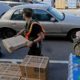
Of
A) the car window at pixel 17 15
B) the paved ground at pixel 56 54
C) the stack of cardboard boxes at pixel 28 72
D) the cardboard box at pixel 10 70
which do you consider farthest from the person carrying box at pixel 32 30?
the car window at pixel 17 15

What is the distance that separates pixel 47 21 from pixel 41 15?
34 centimetres

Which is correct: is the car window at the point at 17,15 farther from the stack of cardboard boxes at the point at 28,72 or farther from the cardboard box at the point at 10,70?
the stack of cardboard boxes at the point at 28,72

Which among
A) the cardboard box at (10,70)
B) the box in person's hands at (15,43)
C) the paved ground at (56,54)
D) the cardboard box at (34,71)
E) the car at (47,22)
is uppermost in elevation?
the box in person's hands at (15,43)

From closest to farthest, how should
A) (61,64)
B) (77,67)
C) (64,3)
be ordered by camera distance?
(77,67)
(61,64)
(64,3)

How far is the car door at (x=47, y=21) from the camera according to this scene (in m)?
11.5

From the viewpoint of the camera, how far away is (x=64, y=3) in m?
28.2

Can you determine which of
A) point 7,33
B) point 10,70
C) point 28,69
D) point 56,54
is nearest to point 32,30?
point 10,70

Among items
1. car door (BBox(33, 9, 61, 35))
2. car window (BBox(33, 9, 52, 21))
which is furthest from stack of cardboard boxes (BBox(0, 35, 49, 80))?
car window (BBox(33, 9, 52, 21))

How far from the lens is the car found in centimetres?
1153

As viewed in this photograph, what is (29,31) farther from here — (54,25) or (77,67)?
(54,25)

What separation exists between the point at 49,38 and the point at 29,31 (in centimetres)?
569

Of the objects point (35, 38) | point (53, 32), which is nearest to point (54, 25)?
point (53, 32)

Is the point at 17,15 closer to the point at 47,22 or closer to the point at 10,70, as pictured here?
the point at 47,22

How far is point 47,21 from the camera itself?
11.6 metres
